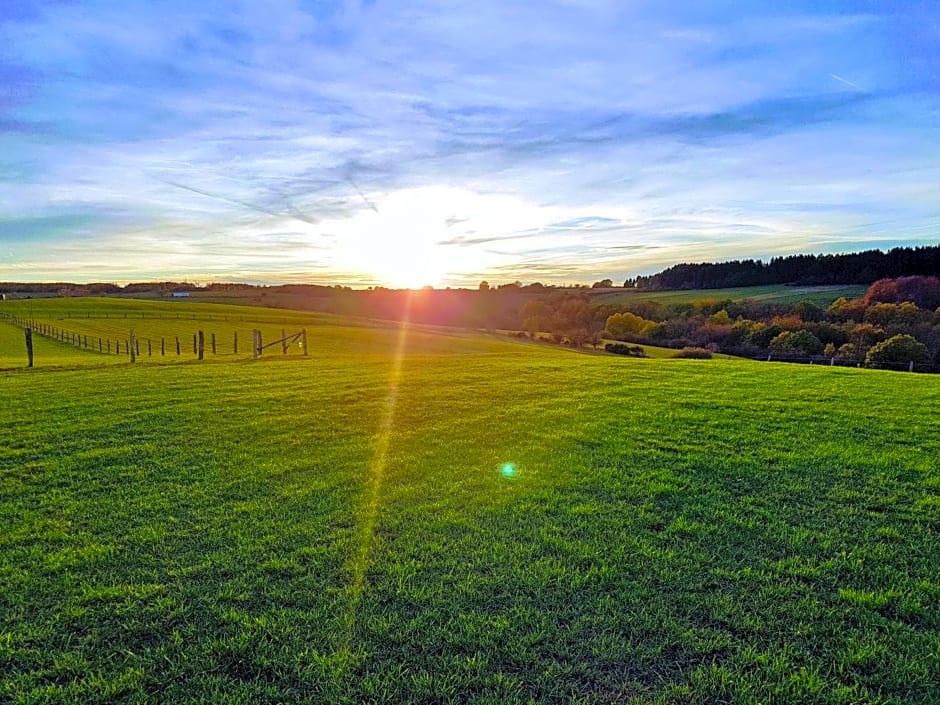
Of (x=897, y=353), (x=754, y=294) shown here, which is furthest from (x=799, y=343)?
(x=754, y=294)

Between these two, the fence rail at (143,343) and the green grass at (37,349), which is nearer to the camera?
the green grass at (37,349)

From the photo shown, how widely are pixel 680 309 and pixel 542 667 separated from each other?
79.3 metres

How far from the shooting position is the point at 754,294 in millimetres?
80188

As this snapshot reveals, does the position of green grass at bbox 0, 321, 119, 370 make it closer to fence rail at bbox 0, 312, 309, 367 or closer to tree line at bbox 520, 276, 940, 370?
fence rail at bbox 0, 312, 309, 367

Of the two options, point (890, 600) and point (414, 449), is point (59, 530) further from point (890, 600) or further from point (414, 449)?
point (890, 600)

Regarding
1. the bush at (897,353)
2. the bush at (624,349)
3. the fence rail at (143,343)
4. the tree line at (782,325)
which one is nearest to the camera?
the fence rail at (143,343)

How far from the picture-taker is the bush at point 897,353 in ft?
130

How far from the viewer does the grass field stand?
3.68 metres

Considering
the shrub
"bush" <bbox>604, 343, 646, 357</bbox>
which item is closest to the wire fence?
the shrub

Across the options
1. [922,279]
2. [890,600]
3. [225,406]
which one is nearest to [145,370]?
[225,406]

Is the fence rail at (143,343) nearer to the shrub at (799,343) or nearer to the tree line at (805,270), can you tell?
the shrub at (799,343)

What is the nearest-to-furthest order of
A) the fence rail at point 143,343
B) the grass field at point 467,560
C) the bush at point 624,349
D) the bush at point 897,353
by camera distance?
the grass field at point 467,560, the fence rail at point 143,343, the bush at point 897,353, the bush at point 624,349

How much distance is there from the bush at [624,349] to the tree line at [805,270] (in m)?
40.4

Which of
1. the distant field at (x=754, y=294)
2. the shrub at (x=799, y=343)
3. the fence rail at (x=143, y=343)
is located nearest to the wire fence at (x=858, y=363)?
the shrub at (x=799, y=343)
